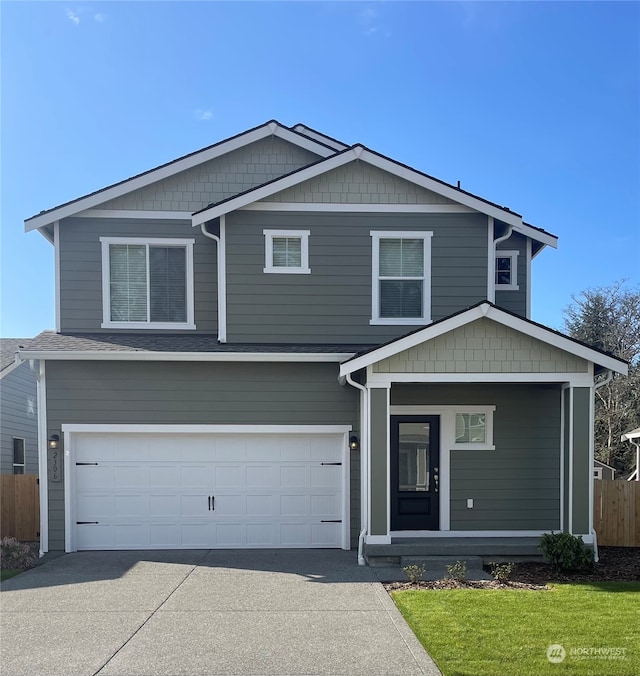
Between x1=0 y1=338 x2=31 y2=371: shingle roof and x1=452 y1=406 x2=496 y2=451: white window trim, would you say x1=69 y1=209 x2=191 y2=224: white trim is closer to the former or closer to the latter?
x1=0 y1=338 x2=31 y2=371: shingle roof

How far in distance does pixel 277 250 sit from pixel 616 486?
7756 millimetres

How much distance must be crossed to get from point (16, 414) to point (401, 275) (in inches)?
412

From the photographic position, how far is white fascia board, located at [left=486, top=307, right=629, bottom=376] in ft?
26.6

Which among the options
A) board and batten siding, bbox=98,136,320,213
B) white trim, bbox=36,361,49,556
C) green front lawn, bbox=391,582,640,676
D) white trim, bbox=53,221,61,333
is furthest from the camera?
board and batten siding, bbox=98,136,320,213

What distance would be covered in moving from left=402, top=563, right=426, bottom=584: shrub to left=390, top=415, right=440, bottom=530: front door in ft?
5.72

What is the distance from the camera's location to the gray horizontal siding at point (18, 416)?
13.4 metres

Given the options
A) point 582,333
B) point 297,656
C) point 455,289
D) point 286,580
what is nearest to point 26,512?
point 286,580

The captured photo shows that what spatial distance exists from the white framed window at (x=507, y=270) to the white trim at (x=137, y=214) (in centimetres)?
606

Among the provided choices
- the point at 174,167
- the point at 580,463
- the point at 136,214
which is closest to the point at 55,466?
the point at 136,214

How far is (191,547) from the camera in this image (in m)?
9.53

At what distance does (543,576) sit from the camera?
771cm

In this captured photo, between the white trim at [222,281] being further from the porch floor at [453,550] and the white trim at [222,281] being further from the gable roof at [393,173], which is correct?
the porch floor at [453,550]

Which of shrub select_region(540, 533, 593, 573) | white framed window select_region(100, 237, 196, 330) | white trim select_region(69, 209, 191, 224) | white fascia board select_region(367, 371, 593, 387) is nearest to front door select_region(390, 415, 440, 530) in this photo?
white fascia board select_region(367, 371, 593, 387)

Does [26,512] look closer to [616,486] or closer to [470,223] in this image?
[470,223]
